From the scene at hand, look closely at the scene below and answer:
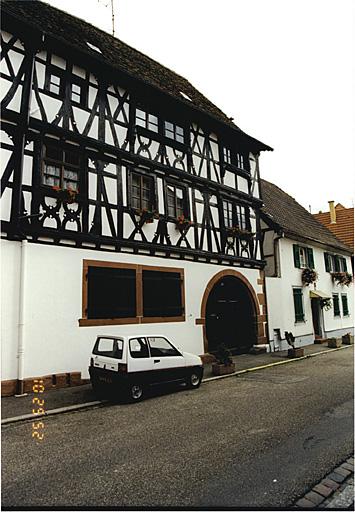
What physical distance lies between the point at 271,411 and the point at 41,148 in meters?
8.49

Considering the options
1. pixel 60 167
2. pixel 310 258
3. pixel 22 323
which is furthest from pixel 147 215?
pixel 310 258

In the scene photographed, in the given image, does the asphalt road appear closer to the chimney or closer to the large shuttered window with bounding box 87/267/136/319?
the large shuttered window with bounding box 87/267/136/319

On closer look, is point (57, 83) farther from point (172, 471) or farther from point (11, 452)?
point (172, 471)

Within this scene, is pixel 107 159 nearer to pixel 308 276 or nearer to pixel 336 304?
pixel 308 276

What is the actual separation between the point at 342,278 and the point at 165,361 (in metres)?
19.8

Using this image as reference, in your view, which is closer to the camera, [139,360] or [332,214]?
[139,360]

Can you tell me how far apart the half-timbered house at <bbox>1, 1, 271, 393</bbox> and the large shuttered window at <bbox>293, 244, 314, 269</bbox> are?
487 centimetres

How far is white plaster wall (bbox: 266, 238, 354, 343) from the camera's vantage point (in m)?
18.3

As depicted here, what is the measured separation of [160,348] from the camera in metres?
9.20

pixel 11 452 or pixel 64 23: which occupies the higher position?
pixel 64 23

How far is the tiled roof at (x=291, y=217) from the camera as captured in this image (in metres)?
20.9

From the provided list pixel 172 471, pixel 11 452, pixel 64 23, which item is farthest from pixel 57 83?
pixel 172 471

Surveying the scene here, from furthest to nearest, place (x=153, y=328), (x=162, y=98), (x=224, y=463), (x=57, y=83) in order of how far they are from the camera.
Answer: (x=162, y=98), (x=153, y=328), (x=57, y=83), (x=224, y=463)

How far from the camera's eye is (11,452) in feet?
18.0
